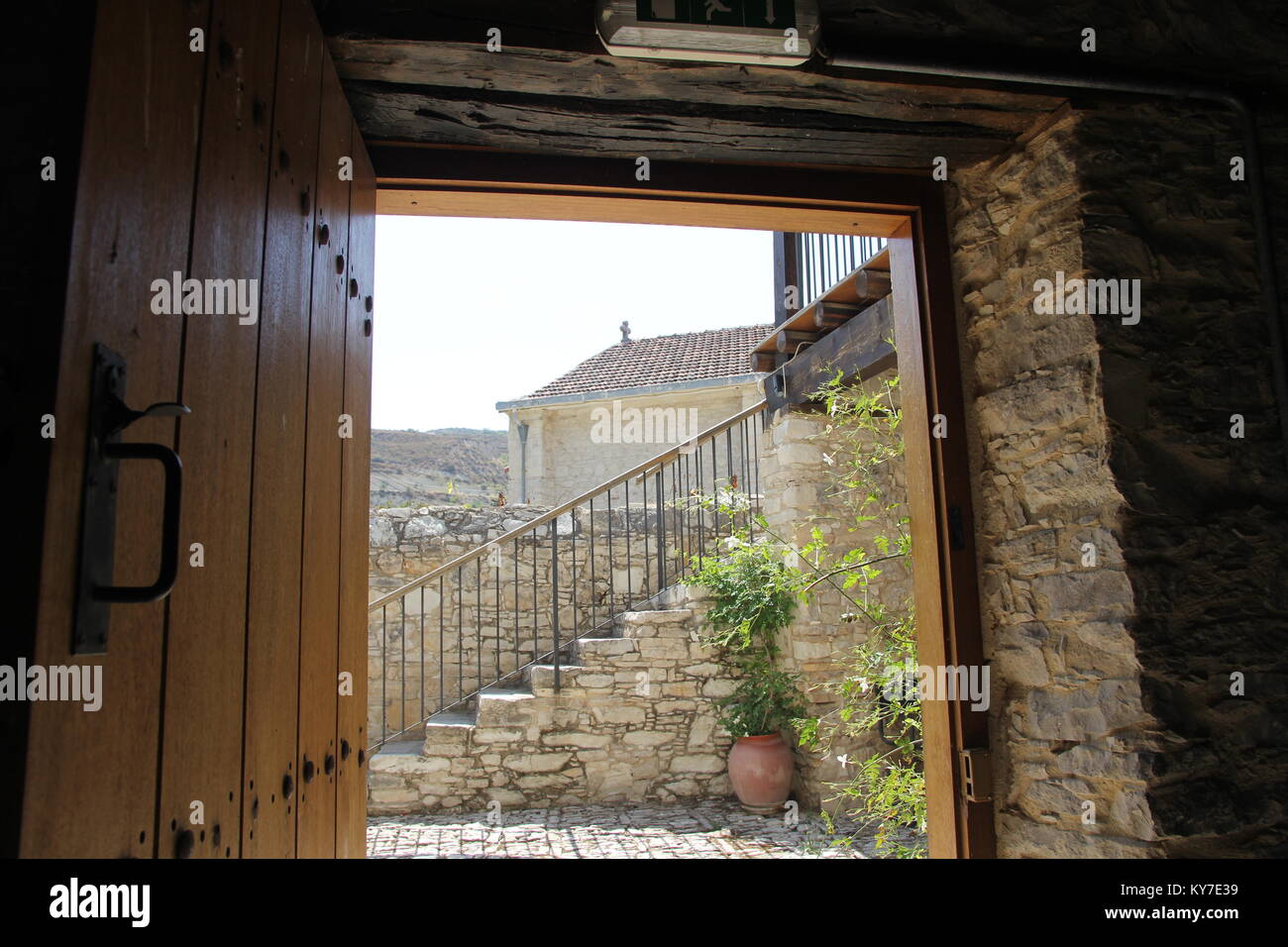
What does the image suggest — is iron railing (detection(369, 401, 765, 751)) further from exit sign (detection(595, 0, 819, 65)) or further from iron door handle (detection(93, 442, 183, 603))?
iron door handle (detection(93, 442, 183, 603))

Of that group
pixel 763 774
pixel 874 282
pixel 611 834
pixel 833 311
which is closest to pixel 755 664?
pixel 763 774

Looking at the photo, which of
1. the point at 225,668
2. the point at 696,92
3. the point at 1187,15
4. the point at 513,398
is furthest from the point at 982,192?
the point at 513,398

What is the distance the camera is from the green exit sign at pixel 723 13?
161 centimetres

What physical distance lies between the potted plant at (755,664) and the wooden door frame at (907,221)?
9.71 feet

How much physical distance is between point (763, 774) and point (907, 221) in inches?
158

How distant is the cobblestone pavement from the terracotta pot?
0.11m

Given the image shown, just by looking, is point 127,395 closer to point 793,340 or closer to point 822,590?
point 793,340

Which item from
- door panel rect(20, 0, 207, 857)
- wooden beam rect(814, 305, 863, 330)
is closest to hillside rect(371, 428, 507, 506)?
wooden beam rect(814, 305, 863, 330)

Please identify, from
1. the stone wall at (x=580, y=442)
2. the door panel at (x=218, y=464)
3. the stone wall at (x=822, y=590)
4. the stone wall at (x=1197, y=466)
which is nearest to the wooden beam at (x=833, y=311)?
the stone wall at (x=822, y=590)

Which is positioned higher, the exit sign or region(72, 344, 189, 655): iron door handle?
the exit sign

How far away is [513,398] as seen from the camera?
1088 cm

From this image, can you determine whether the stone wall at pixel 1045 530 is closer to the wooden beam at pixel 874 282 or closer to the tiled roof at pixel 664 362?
the wooden beam at pixel 874 282

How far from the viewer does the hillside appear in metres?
13.7
